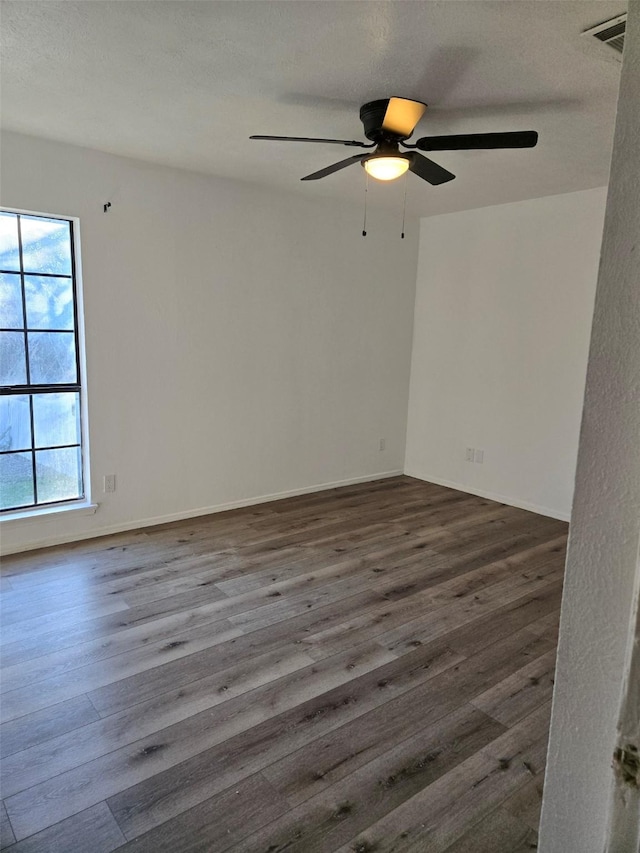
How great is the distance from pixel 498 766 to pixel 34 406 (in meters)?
3.27

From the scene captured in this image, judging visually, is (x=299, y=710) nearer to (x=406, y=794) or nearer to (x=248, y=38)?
(x=406, y=794)

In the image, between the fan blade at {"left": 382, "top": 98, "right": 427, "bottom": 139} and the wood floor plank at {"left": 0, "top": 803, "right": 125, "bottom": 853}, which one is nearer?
the wood floor plank at {"left": 0, "top": 803, "right": 125, "bottom": 853}

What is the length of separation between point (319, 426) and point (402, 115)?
2.86 meters

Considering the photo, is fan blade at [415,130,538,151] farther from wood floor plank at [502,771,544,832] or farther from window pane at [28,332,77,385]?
window pane at [28,332,77,385]

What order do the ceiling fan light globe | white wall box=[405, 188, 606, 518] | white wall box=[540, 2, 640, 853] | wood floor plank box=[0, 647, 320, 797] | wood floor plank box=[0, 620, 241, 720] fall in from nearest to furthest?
white wall box=[540, 2, 640, 853] < wood floor plank box=[0, 647, 320, 797] < wood floor plank box=[0, 620, 241, 720] < the ceiling fan light globe < white wall box=[405, 188, 606, 518]

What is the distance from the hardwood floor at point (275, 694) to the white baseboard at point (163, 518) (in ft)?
0.31

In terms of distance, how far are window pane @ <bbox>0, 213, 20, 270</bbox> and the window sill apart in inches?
61.1

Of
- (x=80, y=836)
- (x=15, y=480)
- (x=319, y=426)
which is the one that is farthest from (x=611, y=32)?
(x=15, y=480)

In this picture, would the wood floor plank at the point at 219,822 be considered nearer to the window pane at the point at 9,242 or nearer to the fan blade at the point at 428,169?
the fan blade at the point at 428,169

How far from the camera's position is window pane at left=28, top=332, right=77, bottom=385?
3471 millimetres

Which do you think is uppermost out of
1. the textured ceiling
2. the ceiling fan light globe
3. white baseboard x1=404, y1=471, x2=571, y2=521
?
the textured ceiling

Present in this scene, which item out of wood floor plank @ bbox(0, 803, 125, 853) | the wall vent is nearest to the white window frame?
wood floor plank @ bbox(0, 803, 125, 853)

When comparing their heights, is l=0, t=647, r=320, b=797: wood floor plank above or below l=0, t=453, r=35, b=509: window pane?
below

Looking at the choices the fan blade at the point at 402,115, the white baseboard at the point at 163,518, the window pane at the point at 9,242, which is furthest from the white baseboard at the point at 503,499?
the window pane at the point at 9,242
